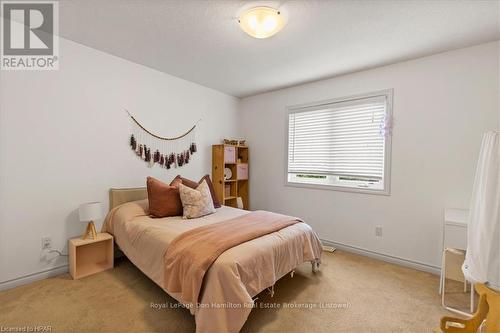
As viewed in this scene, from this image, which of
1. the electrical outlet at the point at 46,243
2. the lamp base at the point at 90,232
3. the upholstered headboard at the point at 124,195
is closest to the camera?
Result: the electrical outlet at the point at 46,243

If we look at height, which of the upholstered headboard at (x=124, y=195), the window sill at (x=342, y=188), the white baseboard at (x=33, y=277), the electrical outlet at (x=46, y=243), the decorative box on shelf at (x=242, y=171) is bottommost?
the white baseboard at (x=33, y=277)

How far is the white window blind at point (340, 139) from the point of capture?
3037mm

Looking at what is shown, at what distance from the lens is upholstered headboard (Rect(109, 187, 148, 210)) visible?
9.20 feet

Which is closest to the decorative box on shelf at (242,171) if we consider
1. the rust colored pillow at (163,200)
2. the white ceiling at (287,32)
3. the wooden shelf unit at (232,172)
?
the wooden shelf unit at (232,172)

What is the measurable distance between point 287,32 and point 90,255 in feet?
10.4

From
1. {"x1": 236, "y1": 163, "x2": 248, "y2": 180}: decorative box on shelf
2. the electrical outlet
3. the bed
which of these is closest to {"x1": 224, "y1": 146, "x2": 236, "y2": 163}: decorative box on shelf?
{"x1": 236, "y1": 163, "x2": 248, "y2": 180}: decorative box on shelf

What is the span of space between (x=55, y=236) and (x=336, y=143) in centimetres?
359

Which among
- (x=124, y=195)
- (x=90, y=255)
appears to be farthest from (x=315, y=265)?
(x=90, y=255)

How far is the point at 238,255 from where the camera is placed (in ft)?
5.53

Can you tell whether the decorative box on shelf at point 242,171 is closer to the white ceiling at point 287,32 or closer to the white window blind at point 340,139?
the white window blind at point 340,139

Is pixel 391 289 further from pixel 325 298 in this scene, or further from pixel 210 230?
pixel 210 230

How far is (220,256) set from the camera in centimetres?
166

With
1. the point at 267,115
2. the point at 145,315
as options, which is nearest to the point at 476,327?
the point at 145,315

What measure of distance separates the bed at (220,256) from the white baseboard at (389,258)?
843 mm
